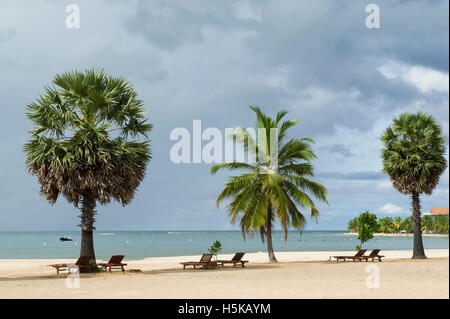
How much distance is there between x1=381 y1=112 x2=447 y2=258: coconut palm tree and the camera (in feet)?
90.9

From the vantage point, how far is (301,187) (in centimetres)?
2566

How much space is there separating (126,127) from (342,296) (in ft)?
42.2

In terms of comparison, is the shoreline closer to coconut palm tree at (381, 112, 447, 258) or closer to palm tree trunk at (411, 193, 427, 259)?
palm tree trunk at (411, 193, 427, 259)

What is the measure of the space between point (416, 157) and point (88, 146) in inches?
714

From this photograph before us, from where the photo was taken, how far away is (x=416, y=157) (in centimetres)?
2759

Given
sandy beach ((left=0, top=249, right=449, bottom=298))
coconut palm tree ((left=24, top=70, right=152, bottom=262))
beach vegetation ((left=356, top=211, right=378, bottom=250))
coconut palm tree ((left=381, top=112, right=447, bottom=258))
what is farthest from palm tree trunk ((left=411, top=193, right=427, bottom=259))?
coconut palm tree ((left=24, top=70, right=152, bottom=262))

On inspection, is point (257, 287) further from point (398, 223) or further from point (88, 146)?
point (398, 223)

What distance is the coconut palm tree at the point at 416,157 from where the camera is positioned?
2770cm

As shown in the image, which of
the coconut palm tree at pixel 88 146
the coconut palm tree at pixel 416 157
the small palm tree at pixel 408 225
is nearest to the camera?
the coconut palm tree at pixel 88 146

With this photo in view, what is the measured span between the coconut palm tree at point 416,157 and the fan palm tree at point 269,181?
225 inches

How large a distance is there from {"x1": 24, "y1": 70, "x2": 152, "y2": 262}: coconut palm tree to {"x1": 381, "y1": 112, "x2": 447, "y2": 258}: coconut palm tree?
14909mm

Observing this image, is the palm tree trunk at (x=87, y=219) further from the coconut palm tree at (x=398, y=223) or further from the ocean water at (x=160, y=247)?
the coconut palm tree at (x=398, y=223)

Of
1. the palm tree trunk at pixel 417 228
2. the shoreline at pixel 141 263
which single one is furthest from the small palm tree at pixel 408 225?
the palm tree trunk at pixel 417 228
